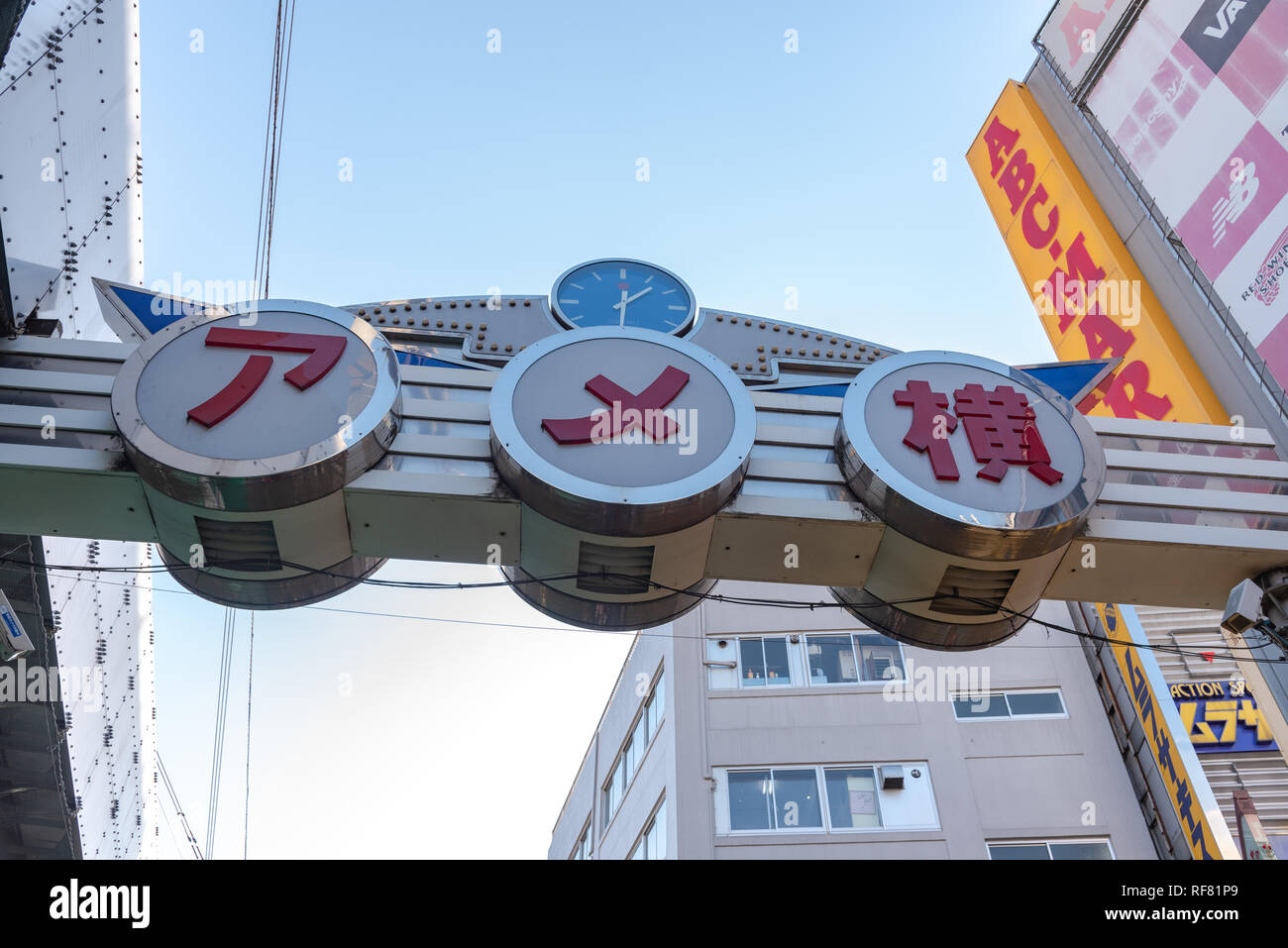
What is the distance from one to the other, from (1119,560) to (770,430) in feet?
9.61

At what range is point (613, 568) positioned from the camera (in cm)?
744

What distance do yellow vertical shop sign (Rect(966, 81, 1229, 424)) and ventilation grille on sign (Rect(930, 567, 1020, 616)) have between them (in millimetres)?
8399

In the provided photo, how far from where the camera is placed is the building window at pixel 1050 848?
2169cm

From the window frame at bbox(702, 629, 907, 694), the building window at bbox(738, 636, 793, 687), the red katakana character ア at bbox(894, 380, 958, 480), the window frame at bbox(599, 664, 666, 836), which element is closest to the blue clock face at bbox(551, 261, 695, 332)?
the red katakana character ア at bbox(894, 380, 958, 480)

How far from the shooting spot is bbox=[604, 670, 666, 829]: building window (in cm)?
2706

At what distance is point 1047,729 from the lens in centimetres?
2381

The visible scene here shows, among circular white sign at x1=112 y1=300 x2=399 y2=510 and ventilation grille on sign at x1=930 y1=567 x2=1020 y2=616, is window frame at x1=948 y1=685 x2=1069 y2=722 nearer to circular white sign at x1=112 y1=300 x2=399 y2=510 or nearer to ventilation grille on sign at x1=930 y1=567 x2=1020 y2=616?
ventilation grille on sign at x1=930 y1=567 x2=1020 y2=616

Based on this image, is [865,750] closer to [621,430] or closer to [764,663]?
[764,663]

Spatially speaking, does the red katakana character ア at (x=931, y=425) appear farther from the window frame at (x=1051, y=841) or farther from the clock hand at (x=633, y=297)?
the window frame at (x=1051, y=841)

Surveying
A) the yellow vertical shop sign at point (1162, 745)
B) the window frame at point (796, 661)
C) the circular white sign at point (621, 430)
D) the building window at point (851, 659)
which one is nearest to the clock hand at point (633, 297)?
the circular white sign at point (621, 430)

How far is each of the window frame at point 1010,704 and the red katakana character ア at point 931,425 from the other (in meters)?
17.8
